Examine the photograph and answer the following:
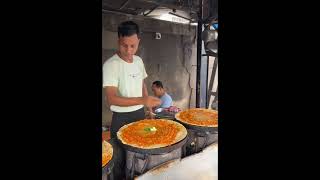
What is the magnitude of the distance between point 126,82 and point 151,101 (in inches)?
11.2

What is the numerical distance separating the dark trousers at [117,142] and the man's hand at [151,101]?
0.09 m

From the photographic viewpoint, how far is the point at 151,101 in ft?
6.39

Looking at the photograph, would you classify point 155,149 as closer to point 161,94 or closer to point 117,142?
point 117,142

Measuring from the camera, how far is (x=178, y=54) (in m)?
2.09

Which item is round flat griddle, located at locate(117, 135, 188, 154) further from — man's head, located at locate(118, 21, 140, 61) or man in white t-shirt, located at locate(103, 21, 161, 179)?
man's head, located at locate(118, 21, 140, 61)

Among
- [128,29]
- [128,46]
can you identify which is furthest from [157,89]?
[128,29]

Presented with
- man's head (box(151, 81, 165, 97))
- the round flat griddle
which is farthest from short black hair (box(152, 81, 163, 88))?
the round flat griddle

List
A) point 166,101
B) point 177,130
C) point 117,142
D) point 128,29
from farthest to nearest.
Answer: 1. point 177,130
2. point 166,101
3. point 117,142
4. point 128,29

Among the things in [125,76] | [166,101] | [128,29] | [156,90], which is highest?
[128,29]

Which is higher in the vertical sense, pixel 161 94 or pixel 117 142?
pixel 161 94

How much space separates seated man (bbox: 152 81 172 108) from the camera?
1.91m
